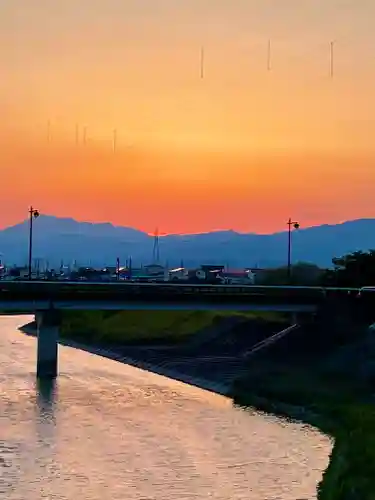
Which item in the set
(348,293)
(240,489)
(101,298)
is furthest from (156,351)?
(240,489)

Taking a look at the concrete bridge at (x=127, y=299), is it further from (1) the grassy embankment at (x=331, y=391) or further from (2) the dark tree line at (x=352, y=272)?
(2) the dark tree line at (x=352, y=272)

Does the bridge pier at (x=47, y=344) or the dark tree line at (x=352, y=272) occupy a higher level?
the dark tree line at (x=352, y=272)

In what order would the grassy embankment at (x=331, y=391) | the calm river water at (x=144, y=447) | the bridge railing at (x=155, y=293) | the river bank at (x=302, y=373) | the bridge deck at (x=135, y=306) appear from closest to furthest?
the grassy embankment at (x=331, y=391)
the calm river water at (x=144, y=447)
the river bank at (x=302, y=373)
the bridge deck at (x=135, y=306)
the bridge railing at (x=155, y=293)

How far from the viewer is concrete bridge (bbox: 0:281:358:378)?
48.3 meters

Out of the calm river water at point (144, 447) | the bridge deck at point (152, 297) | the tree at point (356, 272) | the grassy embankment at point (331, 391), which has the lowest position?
the calm river water at point (144, 447)

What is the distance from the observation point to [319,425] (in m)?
35.1

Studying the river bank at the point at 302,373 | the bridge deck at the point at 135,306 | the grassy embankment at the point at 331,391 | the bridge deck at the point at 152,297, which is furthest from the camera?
the bridge deck at the point at 152,297

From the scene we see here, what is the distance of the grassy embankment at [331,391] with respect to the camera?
81.7ft

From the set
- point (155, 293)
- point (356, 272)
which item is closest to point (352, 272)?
point (356, 272)

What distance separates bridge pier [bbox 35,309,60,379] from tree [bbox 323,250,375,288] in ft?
65.6

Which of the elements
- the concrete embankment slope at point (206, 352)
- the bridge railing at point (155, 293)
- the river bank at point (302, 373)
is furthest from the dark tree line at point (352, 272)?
the bridge railing at point (155, 293)

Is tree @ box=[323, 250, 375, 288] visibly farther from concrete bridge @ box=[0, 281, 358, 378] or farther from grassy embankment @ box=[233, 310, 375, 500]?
grassy embankment @ box=[233, 310, 375, 500]

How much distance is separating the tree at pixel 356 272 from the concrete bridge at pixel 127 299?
7.46m

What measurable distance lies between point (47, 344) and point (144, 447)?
1939cm
